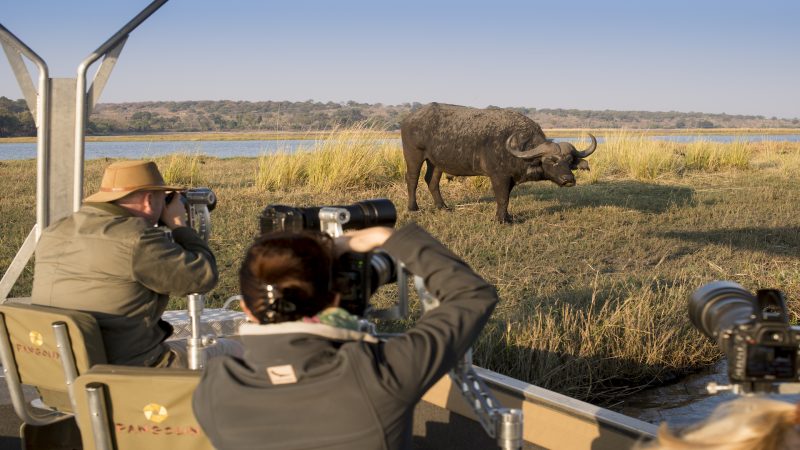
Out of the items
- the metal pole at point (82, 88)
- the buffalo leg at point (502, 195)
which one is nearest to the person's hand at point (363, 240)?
the metal pole at point (82, 88)

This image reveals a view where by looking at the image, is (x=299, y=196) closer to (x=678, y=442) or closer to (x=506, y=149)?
(x=506, y=149)

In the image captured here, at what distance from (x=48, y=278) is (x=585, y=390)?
3016mm

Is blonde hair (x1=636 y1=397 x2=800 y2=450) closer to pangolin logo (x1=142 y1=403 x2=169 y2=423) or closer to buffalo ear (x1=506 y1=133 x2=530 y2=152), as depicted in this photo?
pangolin logo (x1=142 y1=403 x2=169 y2=423)

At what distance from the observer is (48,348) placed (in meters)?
3.00

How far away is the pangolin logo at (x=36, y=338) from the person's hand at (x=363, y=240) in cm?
125

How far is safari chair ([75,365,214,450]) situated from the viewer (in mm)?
2357

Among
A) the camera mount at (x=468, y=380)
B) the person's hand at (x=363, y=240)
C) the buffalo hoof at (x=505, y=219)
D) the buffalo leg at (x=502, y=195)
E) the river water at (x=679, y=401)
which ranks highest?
the person's hand at (x=363, y=240)

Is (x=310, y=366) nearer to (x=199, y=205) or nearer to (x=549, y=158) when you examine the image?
(x=199, y=205)

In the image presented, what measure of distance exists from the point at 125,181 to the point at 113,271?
0.43m

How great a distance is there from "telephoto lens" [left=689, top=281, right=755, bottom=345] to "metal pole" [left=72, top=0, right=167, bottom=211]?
3.31 metres

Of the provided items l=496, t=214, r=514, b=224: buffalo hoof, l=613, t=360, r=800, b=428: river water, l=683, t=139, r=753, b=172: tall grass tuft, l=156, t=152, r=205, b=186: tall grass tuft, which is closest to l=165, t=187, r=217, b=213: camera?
l=613, t=360, r=800, b=428: river water

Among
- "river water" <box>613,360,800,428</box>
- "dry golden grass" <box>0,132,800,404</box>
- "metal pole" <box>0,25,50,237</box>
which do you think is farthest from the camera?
"dry golden grass" <box>0,132,800,404</box>

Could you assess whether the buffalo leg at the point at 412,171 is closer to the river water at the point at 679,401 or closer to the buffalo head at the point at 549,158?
the buffalo head at the point at 549,158

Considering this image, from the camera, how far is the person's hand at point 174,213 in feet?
12.5
